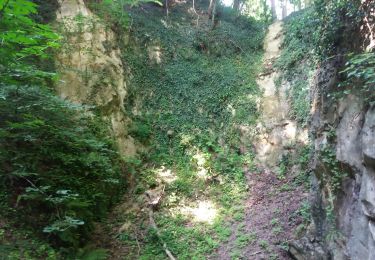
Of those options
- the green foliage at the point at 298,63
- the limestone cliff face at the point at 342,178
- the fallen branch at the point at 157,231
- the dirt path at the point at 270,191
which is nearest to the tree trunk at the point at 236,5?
the green foliage at the point at 298,63

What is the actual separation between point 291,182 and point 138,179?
487 centimetres

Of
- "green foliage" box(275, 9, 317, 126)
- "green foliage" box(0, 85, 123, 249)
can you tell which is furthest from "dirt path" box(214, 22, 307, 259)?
"green foliage" box(0, 85, 123, 249)

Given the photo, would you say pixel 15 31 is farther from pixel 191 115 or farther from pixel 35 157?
pixel 191 115

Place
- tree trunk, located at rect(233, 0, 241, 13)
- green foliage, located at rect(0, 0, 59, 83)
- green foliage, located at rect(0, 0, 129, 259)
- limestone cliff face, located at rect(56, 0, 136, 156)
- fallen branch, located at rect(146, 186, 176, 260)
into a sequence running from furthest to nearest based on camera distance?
tree trunk, located at rect(233, 0, 241, 13) → limestone cliff face, located at rect(56, 0, 136, 156) → fallen branch, located at rect(146, 186, 176, 260) → green foliage, located at rect(0, 0, 129, 259) → green foliage, located at rect(0, 0, 59, 83)

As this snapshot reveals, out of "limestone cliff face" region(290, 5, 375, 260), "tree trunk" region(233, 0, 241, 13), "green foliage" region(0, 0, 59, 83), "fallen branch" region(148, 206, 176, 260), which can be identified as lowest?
"fallen branch" region(148, 206, 176, 260)

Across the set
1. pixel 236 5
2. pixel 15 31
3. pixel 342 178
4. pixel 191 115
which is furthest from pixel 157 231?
pixel 236 5

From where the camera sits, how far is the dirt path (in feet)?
24.7

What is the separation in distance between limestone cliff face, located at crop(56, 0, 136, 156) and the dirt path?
442cm

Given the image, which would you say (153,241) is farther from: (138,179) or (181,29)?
(181,29)

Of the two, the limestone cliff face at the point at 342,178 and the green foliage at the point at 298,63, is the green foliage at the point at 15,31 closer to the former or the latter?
the limestone cliff face at the point at 342,178

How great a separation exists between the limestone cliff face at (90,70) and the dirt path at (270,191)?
4.42 m

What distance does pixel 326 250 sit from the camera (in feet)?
18.1

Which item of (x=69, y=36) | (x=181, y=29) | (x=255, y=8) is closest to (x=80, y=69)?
(x=69, y=36)

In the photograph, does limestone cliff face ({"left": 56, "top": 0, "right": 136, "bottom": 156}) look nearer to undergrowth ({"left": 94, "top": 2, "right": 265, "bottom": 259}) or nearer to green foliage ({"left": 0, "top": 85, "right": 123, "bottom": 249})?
undergrowth ({"left": 94, "top": 2, "right": 265, "bottom": 259})
